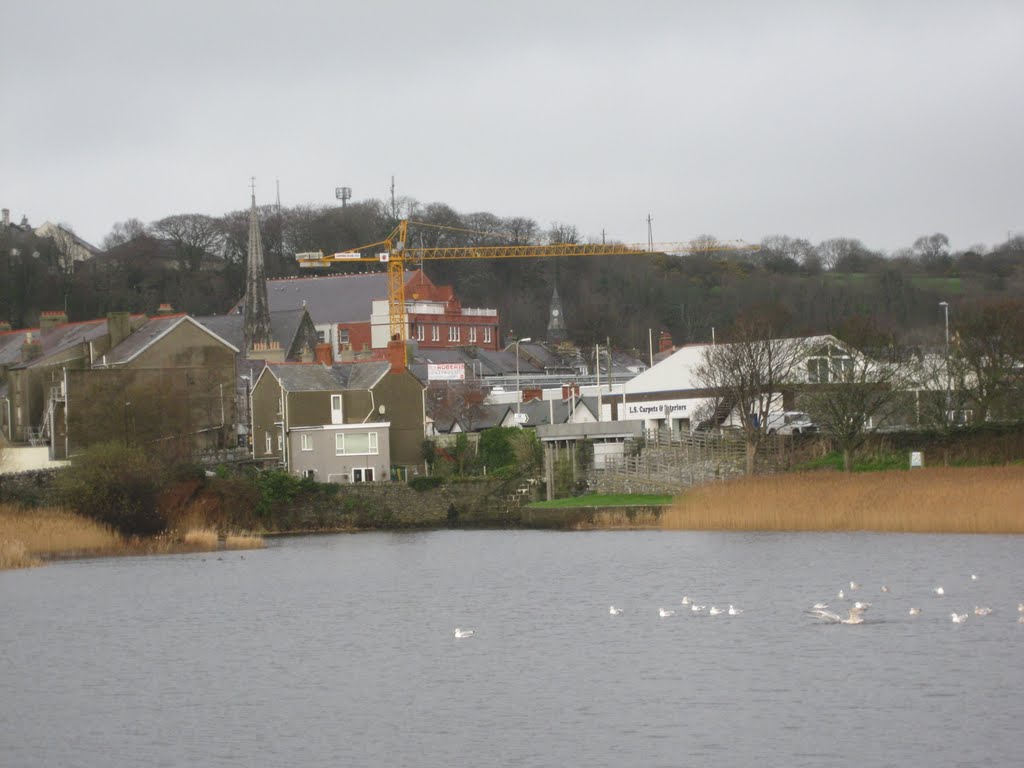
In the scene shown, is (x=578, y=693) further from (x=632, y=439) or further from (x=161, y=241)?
(x=161, y=241)

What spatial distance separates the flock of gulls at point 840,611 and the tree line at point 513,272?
8252cm

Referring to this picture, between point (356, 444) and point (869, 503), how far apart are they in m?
33.1

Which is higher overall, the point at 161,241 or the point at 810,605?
the point at 161,241

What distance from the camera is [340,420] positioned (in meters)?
75.4

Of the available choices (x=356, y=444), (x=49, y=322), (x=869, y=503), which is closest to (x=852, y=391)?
(x=869, y=503)

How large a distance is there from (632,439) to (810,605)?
3807 cm

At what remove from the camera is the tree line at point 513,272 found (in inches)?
4948

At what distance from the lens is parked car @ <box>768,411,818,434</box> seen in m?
67.7

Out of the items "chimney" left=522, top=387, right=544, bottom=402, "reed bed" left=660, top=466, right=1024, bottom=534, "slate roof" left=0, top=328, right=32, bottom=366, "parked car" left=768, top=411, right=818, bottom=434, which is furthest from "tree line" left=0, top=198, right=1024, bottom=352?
"reed bed" left=660, top=466, right=1024, bottom=534

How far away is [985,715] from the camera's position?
21797mm

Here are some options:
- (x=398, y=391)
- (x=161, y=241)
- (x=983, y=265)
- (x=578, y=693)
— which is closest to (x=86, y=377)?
(x=398, y=391)

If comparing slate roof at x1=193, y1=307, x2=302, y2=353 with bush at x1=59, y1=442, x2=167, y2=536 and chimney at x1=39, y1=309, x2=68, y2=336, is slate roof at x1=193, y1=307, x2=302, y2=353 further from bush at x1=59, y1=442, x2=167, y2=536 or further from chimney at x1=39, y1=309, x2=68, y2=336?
bush at x1=59, y1=442, x2=167, y2=536

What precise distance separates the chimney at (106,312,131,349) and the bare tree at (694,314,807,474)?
29.0 metres

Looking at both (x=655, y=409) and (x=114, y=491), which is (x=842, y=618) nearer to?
(x=114, y=491)
